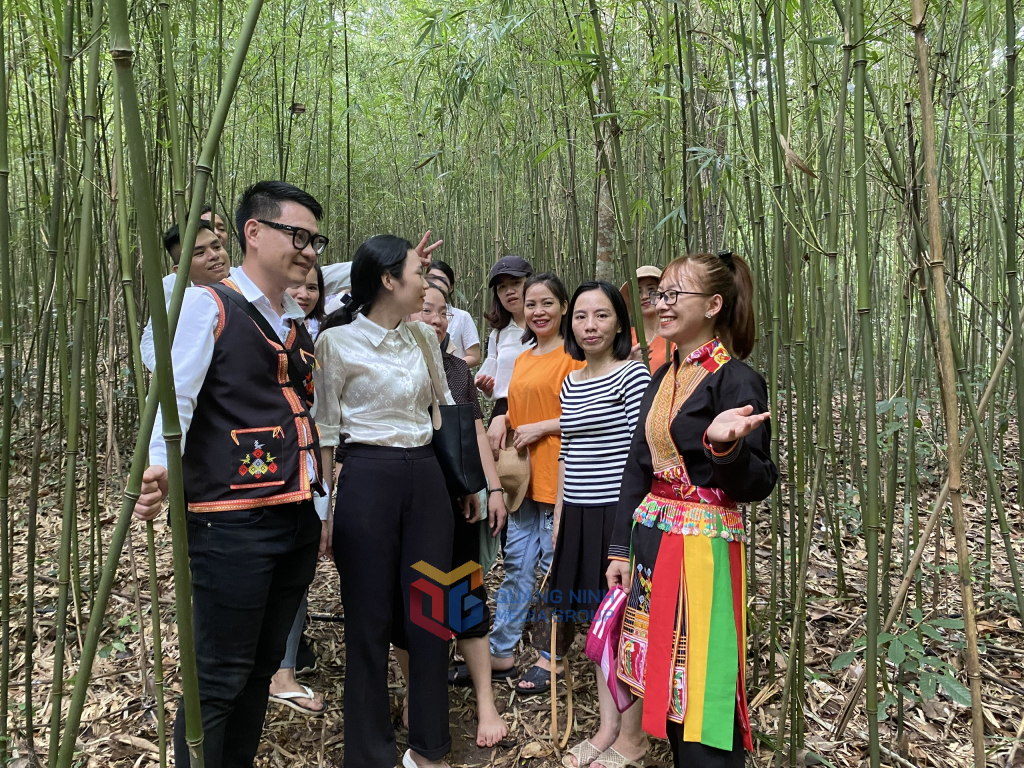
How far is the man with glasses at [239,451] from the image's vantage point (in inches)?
45.8

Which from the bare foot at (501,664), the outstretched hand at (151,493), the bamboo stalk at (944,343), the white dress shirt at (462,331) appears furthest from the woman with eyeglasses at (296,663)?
the bamboo stalk at (944,343)

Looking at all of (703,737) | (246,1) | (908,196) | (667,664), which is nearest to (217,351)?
(667,664)

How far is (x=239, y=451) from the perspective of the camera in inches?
46.2

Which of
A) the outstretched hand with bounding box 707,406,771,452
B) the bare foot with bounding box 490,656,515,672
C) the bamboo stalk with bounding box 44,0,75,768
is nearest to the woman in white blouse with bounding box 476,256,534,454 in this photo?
the bare foot with bounding box 490,656,515,672

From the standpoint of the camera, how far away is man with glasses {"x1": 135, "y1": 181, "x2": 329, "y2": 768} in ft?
3.82

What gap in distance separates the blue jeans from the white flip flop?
0.54 meters

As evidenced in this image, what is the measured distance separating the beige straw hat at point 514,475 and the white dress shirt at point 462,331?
0.57m

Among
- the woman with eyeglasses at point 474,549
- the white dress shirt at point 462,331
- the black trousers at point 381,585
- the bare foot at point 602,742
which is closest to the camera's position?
the black trousers at point 381,585

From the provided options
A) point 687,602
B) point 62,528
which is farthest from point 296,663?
point 687,602

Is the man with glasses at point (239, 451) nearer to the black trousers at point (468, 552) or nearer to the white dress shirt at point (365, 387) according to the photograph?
the white dress shirt at point (365, 387)

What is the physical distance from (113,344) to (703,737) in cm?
178

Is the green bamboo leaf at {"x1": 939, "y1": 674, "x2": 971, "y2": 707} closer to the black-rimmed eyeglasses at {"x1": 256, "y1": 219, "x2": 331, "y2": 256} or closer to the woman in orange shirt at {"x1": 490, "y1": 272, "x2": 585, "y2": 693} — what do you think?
the woman in orange shirt at {"x1": 490, "y1": 272, "x2": 585, "y2": 693}

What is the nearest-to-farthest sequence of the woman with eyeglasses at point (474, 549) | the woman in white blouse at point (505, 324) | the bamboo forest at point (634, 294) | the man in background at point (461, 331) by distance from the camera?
the bamboo forest at point (634, 294), the woman with eyeglasses at point (474, 549), the woman in white blouse at point (505, 324), the man in background at point (461, 331)

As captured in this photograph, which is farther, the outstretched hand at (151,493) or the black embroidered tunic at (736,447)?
the black embroidered tunic at (736,447)
